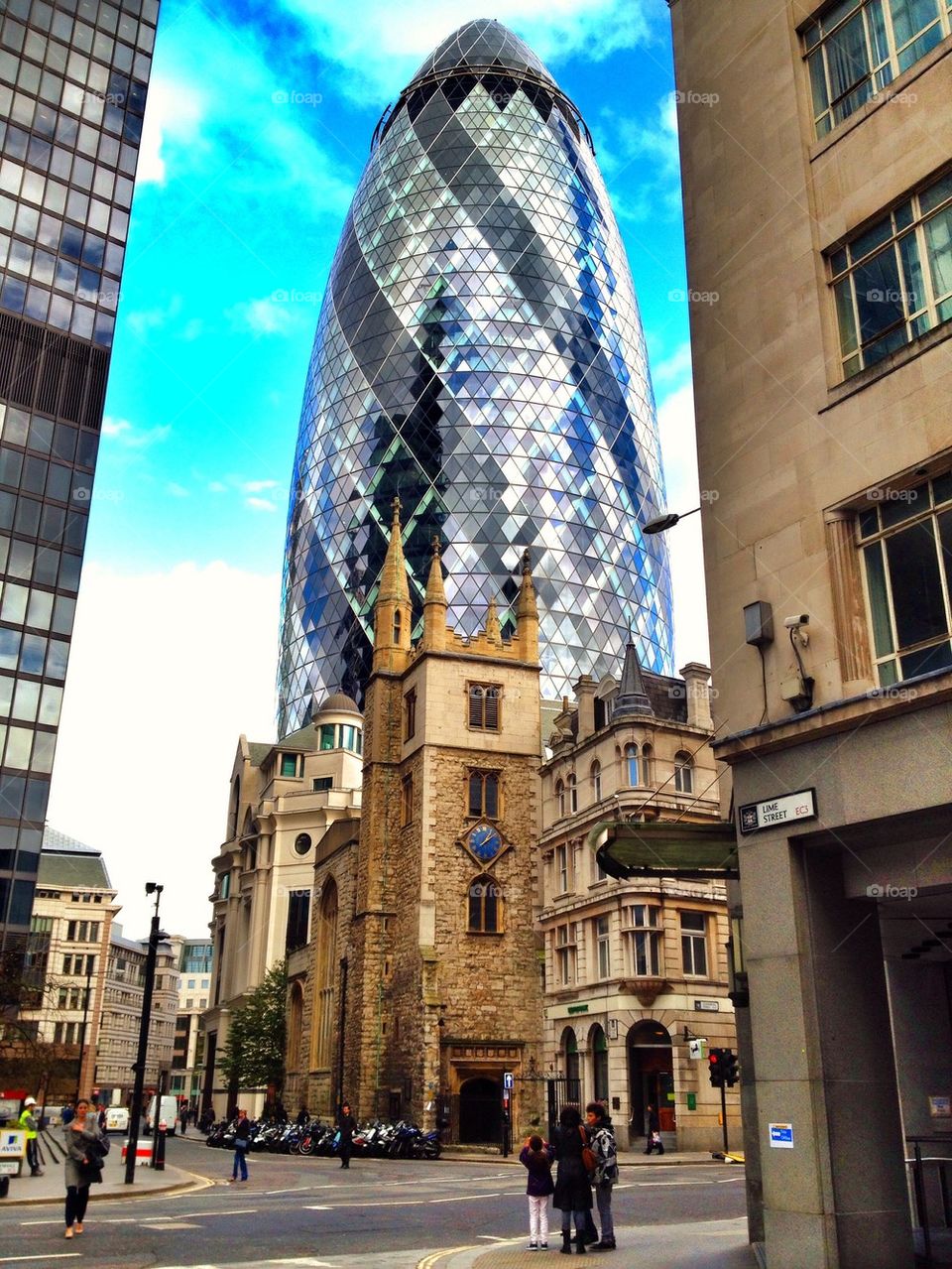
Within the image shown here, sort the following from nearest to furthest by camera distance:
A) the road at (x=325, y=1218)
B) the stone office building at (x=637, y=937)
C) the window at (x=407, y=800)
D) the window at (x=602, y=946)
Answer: the road at (x=325, y=1218) → the stone office building at (x=637, y=937) → the window at (x=602, y=946) → the window at (x=407, y=800)

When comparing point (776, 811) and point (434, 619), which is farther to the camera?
point (434, 619)

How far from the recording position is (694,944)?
39.2 m

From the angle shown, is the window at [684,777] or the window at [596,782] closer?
the window at [684,777]

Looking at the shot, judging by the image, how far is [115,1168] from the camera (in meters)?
30.4

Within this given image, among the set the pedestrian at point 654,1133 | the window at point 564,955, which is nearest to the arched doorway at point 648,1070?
the pedestrian at point 654,1133

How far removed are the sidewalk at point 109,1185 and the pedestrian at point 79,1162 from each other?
6.36 m

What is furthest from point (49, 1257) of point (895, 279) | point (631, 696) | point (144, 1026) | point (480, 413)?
point (480, 413)

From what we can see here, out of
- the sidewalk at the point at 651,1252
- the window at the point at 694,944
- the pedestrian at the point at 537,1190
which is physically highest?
the window at the point at 694,944

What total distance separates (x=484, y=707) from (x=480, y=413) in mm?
47249

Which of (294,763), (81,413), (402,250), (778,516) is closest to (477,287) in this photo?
(402,250)

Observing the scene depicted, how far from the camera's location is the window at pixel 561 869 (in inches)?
1758

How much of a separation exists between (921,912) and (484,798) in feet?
127

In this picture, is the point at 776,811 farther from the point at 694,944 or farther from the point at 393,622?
the point at 393,622

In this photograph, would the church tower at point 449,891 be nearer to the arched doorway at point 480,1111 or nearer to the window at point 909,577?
the arched doorway at point 480,1111
